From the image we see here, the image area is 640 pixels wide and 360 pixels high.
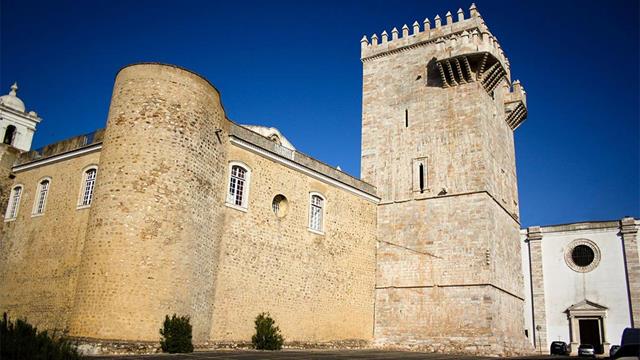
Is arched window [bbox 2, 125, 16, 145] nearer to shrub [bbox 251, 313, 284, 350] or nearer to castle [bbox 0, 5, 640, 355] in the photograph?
castle [bbox 0, 5, 640, 355]

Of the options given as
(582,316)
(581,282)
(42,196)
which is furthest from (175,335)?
(581,282)

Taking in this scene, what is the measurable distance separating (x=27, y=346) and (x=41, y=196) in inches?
546

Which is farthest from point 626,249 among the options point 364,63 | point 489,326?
point 364,63

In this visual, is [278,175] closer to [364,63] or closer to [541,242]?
[364,63]

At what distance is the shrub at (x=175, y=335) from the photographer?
42.7ft

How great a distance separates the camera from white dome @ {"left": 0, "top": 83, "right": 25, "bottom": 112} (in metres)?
26.5

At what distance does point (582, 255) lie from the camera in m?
28.9

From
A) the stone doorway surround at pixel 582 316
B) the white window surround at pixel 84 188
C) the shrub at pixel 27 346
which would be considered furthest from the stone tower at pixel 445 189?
the shrub at pixel 27 346

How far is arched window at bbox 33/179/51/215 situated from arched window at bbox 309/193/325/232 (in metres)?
9.13

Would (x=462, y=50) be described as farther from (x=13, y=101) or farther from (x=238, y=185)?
(x=13, y=101)

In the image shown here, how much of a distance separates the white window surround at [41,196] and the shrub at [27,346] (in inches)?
488

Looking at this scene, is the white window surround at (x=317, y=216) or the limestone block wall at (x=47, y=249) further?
the white window surround at (x=317, y=216)

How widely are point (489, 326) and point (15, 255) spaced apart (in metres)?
16.5

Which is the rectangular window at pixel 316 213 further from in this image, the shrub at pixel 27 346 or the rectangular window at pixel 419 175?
the shrub at pixel 27 346
